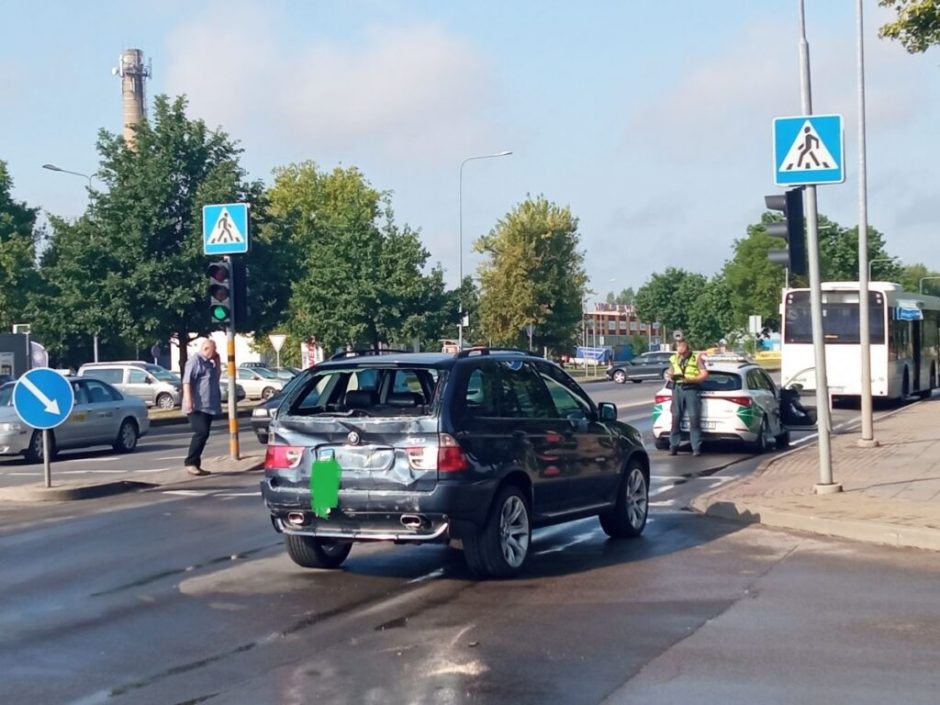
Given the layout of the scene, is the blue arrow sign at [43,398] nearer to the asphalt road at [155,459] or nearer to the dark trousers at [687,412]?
the asphalt road at [155,459]

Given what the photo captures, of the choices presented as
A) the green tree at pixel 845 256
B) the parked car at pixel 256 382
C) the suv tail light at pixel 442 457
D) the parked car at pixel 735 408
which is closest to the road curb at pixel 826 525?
the suv tail light at pixel 442 457

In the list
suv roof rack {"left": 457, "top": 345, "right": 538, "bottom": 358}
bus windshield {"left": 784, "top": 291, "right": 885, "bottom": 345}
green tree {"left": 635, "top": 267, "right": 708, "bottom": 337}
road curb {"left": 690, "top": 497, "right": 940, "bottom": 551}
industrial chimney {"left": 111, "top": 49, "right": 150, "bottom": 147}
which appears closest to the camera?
suv roof rack {"left": 457, "top": 345, "right": 538, "bottom": 358}

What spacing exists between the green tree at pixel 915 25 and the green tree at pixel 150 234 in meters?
23.4

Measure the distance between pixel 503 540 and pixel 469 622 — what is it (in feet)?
5.18

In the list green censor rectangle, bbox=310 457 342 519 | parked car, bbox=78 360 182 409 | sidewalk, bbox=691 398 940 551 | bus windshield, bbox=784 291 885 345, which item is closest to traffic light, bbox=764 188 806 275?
sidewalk, bbox=691 398 940 551

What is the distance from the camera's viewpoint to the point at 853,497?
44.0 ft

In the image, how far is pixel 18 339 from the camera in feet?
110

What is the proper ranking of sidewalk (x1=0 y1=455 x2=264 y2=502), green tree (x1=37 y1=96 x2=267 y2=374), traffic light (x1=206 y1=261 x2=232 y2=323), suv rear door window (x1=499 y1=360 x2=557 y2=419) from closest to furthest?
suv rear door window (x1=499 y1=360 x2=557 y2=419), sidewalk (x1=0 y1=455 x2=264 y2=502), traffic light (x1=206 y1=261 x2=232 y2=323), green tree (x1=37 y1=96 x2=267 y2=374)

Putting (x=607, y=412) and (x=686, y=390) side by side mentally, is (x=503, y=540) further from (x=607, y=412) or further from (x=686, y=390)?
(x=686, y=390)

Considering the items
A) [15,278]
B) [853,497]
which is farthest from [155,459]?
[15,278]

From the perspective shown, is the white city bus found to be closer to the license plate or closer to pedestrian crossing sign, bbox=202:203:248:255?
the license plate

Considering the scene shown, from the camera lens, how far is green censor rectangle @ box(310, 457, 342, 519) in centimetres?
955

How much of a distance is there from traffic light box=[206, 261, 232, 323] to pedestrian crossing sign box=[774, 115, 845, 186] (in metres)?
8.68

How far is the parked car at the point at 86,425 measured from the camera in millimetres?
22625
